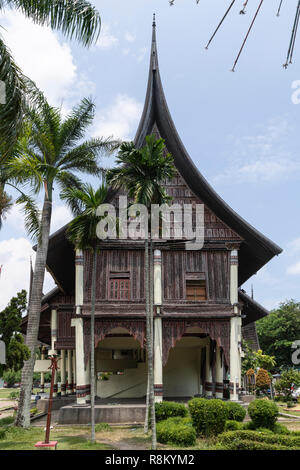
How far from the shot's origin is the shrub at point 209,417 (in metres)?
13.4

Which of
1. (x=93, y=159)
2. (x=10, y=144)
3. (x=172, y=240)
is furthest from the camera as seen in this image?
(x=172, y=240)

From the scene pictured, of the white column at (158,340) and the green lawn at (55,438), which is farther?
the white column at (158,340)

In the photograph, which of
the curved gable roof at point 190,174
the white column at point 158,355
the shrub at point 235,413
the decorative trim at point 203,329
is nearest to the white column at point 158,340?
the white column at point 158,355

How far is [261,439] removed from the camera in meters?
11.6

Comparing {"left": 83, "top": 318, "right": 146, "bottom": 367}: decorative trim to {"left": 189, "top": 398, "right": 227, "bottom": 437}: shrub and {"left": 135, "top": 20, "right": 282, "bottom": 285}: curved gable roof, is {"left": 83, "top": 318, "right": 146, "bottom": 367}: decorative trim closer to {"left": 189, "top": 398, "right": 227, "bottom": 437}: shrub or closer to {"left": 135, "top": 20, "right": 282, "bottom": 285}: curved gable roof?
{"left": 189, "top": 398, "right": 227, "bottom": 437}: shrub

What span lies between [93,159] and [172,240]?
4.90 meters

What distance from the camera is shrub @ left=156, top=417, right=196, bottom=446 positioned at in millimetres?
12573

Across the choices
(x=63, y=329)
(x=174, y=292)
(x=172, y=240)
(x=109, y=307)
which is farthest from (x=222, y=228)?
(x=63, y=329)

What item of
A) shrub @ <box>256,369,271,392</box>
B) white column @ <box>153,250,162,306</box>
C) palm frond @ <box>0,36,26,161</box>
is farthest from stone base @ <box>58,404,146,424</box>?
shrub @ <box>256,369,271,392</box>

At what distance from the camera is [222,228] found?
20797 millimetres

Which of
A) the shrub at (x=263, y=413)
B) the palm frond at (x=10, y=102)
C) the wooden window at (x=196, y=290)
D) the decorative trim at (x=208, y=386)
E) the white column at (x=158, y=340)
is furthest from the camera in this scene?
the decorative trim at (x=208, y=386)

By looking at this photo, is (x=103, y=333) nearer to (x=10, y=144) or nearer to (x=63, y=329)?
(x=63, y=329)

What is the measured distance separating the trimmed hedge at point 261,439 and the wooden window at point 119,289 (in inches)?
335

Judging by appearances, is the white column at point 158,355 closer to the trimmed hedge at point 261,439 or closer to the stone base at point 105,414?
the stone base at point 105,414
